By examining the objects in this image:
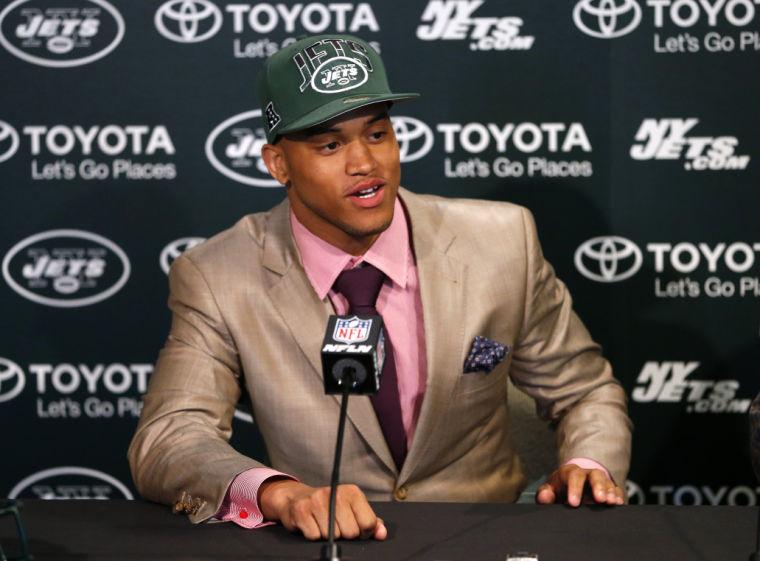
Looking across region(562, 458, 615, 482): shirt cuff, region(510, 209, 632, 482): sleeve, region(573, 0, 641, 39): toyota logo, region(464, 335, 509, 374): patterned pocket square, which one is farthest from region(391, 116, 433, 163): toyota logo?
region(562, 458, 615, 482): shirt cuff

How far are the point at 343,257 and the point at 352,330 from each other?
0.90 meters

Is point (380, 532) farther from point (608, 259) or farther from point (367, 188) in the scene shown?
point (608, 259)

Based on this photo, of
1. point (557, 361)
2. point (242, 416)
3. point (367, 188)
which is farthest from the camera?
point (242, 416)

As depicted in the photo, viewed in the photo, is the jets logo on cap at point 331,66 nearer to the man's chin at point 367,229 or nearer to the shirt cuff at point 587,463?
the man's chin at point 367,229

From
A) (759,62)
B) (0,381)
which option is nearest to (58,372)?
(0,381)

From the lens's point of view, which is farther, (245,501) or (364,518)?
(245,501)

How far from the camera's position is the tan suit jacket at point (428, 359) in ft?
8.13

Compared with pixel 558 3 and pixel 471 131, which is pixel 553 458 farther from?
pixel 558 3

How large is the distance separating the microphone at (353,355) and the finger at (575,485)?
549 mm

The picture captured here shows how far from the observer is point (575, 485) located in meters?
2.06

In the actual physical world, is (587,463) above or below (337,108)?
below

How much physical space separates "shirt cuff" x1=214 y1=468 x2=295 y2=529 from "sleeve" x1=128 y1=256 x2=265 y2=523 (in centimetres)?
2

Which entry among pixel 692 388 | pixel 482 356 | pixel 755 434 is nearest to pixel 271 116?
pixel 482 356

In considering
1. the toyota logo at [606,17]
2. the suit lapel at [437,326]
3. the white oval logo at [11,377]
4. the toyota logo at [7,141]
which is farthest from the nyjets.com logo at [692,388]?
the toyota logo at [7,141]
